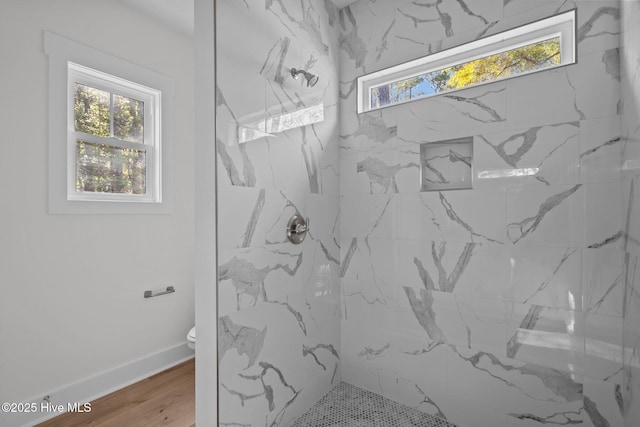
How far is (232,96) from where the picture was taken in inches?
54.6

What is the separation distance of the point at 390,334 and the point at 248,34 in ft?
5.86

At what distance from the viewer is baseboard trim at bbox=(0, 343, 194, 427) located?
5.81ft

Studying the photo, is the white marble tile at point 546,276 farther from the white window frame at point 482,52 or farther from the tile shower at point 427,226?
the white window frame at point 482,52

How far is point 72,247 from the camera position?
2.00 meters

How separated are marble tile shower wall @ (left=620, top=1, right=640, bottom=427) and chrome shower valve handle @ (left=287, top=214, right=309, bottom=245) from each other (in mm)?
1349

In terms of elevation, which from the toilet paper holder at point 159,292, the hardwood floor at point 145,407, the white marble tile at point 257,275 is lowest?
the hardwood floor at point 145,407

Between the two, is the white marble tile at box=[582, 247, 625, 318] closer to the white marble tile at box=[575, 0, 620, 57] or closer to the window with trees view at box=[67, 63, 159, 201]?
the white marble tile at box=[575, 0, 620, 57]

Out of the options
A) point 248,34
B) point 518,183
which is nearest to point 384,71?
point 248,34

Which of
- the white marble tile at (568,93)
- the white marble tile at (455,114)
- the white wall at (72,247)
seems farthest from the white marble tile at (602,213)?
the white wall at (72,247)

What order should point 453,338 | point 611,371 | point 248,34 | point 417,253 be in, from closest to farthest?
point 611,371 → point 248,34 → point 453,338 → point 417,253

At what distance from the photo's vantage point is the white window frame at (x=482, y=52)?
1441 mm

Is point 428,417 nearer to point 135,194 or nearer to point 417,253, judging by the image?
point 417,253

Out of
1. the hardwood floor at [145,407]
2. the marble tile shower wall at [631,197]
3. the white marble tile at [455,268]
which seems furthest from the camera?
the hardwood floor at [145,407]

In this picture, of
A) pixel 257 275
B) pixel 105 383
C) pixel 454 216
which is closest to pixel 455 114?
pixel 454 216
